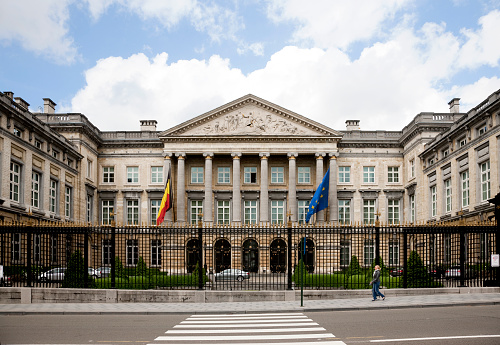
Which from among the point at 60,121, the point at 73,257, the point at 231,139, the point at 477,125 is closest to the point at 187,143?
the point at 231,139

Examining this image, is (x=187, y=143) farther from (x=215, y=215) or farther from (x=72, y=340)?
(x=72, y=340)

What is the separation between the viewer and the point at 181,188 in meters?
63.9

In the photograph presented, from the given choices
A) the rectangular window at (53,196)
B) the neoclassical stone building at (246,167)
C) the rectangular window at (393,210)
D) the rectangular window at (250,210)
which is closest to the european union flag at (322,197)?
the neoclassical stone building at (246,167)

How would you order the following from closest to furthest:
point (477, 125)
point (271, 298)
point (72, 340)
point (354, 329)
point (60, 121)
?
point (72, 340) < point (354, 329) < point (271, 298) < point (477, 125) < point (60, 121)

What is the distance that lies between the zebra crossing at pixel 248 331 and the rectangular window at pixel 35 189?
35.0 meters

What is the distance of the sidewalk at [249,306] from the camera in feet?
65.7

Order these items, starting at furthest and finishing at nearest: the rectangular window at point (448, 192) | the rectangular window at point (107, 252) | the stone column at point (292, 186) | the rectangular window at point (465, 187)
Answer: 1. the stone column at point (292, 186)
2. the rectangular window at point (448, 192)
3. the rectangular window at point (465, 187)
4. the rectangular window at point (107, 252)

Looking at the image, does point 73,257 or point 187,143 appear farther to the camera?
point 187,143

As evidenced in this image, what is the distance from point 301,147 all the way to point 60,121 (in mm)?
26279

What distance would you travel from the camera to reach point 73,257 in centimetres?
2559

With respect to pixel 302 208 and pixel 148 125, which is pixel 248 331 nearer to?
pixel 302 208

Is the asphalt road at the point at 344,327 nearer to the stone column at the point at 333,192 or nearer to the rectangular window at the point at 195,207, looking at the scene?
the stone column at the point at 333,192

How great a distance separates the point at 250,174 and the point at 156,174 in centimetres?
1105

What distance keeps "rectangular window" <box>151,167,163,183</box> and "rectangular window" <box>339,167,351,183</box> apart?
21.0 m
